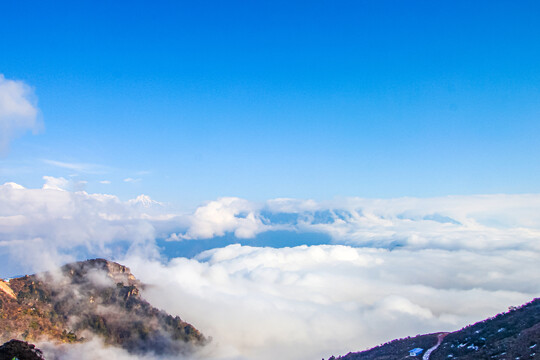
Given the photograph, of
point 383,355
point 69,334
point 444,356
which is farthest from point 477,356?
point 69,334

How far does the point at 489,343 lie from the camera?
50219mm

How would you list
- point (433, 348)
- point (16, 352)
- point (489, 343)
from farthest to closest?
point (433, 348), point (489, 343), point (16, 352)

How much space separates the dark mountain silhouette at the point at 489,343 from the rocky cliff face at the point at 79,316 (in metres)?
145

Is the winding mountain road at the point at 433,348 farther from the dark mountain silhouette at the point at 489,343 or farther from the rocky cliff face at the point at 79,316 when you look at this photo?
the rocky cliff face at the point at 79,316

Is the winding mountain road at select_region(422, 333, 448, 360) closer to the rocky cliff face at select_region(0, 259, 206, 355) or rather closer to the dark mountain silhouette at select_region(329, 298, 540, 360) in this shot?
the dark mountain silhouette at select_region(329, 298, 540, 360)

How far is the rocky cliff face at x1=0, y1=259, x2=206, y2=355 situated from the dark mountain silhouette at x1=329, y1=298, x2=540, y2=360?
14535 cm

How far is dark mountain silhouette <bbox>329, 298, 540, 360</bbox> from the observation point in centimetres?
4253

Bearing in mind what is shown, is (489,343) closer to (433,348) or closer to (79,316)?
(433,348)

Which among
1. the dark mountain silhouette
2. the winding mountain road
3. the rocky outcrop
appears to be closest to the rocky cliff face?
the rocky outcrop

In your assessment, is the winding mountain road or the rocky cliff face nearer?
the winding mountain road

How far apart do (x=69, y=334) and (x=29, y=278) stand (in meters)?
46.3

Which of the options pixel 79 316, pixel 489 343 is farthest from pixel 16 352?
pixel 79 316

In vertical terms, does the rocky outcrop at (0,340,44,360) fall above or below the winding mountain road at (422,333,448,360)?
above

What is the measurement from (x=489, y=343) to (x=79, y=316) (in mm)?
188596
